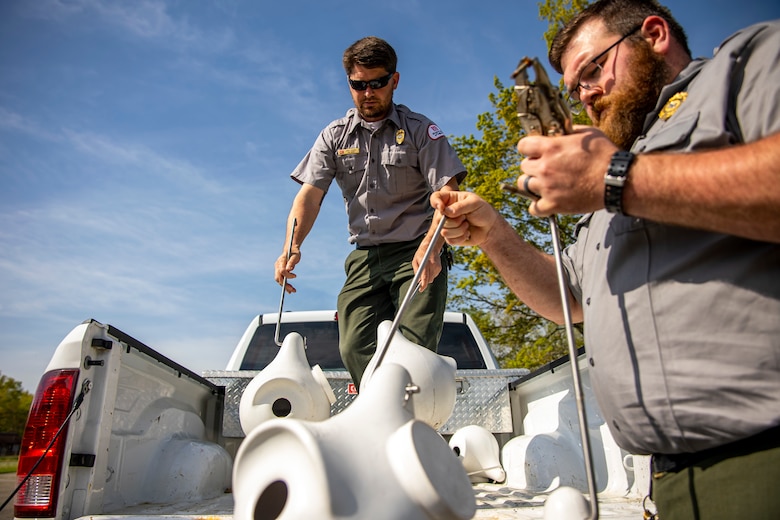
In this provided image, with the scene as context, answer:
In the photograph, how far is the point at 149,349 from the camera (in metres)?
2.36

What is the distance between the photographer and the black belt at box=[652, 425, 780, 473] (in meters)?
1.01

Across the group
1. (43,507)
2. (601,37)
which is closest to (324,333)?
(43,507)

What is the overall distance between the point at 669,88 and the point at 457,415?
7.71ft

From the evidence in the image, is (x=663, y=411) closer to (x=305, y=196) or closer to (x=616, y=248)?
(x=616, y=248)

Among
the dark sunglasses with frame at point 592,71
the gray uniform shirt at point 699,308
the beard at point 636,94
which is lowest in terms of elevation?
the gray uniform shirt at point 699,308

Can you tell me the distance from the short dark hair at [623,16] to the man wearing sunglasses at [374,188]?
125 cm

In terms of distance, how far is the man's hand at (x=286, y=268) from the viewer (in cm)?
278

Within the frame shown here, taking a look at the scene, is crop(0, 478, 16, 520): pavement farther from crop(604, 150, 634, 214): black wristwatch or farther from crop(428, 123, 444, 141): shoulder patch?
crop(604, 150, 634, 214): black wristwatch

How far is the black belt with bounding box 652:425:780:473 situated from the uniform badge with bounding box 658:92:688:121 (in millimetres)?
691

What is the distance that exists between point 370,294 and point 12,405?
69.2 feet

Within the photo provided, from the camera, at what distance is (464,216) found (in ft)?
5.31

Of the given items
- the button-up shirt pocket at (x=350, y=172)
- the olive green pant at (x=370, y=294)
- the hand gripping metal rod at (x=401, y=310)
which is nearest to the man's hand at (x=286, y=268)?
the olive green pant at (x=370, y=294)

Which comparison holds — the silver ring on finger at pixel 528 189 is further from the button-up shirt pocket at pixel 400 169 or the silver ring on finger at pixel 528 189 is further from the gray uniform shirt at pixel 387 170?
the button-up shirt pocket at pixel 400 169

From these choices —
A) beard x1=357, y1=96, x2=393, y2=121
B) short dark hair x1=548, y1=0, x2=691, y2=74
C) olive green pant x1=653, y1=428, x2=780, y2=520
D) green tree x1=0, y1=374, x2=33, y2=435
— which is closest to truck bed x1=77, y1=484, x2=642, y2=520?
olive green pant x1=653, y1=428, x2=780, y2=520
